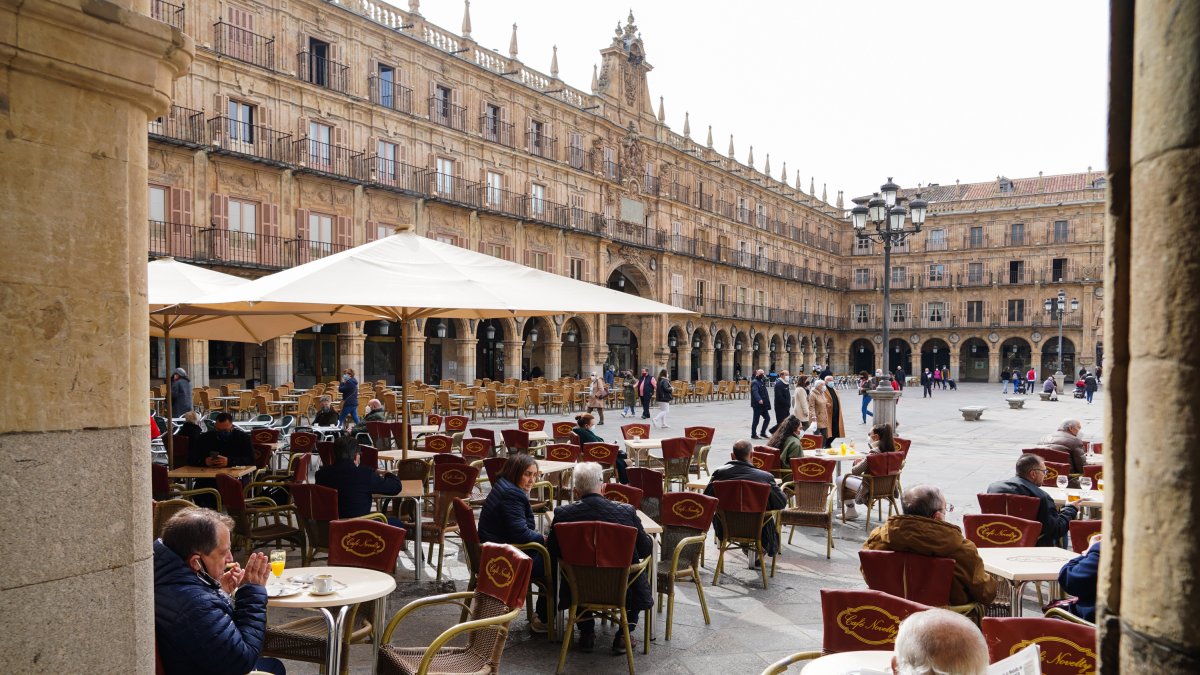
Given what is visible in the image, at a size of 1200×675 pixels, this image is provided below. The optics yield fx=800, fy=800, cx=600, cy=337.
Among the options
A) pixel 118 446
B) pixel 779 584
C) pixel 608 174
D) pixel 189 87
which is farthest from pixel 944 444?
pixel 608 174

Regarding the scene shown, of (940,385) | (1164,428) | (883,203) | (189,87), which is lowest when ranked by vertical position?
Result: (940,385)

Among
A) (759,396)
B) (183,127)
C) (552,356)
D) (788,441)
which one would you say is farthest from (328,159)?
(788,441)

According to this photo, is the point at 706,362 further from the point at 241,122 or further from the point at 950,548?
the point at 950,548

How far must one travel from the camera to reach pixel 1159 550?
1101mm

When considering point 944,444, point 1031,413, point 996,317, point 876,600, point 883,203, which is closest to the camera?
point 876,600

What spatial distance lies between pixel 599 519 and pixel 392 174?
22103mm

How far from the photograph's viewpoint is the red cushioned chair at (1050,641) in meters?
2.45

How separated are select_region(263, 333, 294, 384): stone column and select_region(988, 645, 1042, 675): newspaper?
21089 mm

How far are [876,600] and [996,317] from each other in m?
55.1

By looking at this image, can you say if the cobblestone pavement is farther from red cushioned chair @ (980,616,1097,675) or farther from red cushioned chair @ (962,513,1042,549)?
red cushioned chair @ (980,616,1097,675)

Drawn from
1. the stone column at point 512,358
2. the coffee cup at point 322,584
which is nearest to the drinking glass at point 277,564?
the coffee cup at point 322,584

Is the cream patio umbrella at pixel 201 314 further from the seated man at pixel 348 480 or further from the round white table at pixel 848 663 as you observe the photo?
the round white table at pixel 848 663

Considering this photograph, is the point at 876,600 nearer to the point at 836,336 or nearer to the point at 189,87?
the point at 189,87

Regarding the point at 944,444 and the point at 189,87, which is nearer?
the point at 944,444
